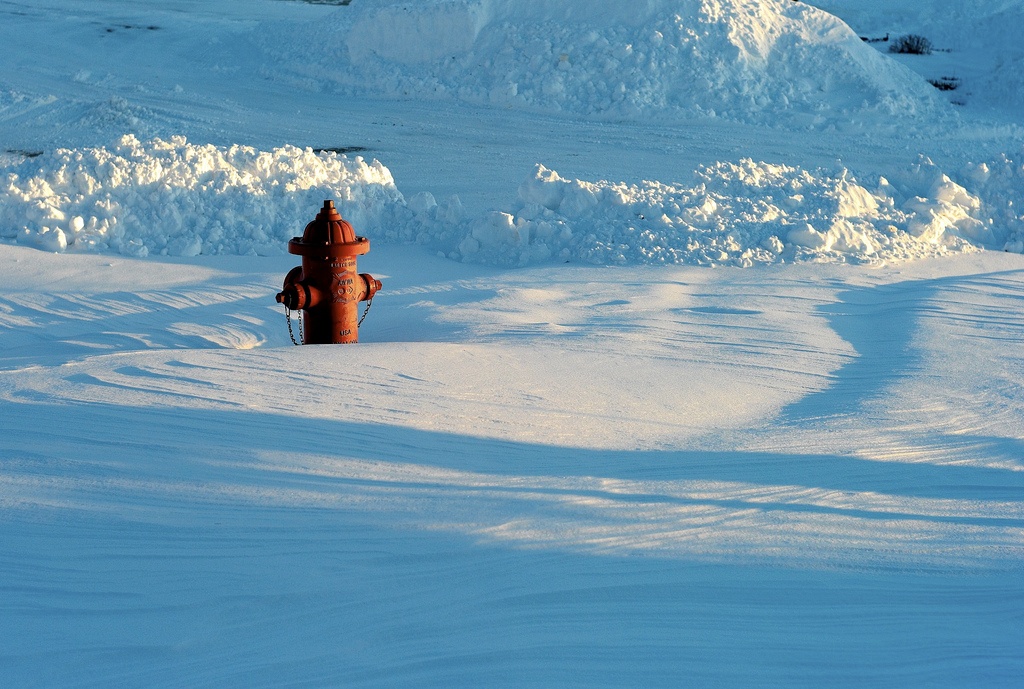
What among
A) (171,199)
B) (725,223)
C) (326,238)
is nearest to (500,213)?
(725,223)

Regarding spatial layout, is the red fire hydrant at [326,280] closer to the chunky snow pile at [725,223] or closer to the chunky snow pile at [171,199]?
the chunky snow pile at [725,223]

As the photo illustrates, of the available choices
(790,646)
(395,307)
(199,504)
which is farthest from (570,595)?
(395,307)

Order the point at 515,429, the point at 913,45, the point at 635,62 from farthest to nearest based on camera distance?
1. the point at 913,45
2. the point at 635,62
3. the point at 515,429

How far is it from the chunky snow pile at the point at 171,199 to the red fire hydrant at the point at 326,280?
2089mm

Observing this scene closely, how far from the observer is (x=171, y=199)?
22.9 feet

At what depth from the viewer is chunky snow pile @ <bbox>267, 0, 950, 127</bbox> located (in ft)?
41.2

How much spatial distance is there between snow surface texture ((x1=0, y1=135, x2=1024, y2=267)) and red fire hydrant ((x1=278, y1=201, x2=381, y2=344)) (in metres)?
1.89

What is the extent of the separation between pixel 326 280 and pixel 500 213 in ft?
6.80

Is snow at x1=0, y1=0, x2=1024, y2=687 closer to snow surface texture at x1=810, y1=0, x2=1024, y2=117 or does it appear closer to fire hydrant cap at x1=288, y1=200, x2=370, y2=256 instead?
fire hydrant cap at x1=288, y1=200, x2=370, y2=256

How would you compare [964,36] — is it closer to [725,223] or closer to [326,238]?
[725,223]

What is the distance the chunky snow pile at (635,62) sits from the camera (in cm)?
1257

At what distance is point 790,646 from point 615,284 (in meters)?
3.58

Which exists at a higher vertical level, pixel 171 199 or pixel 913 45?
pixel 913 45

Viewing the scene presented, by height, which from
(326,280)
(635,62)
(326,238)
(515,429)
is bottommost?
(515,429)
